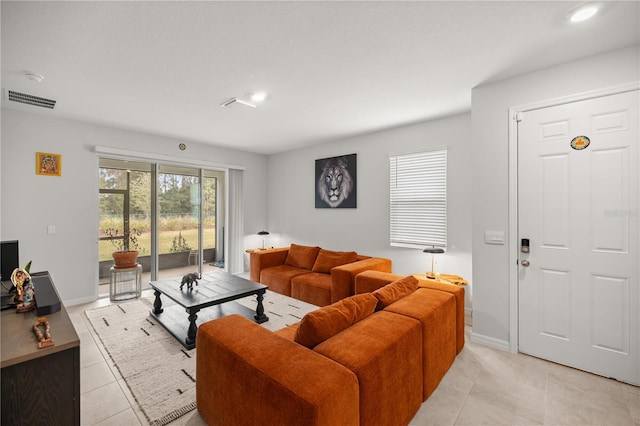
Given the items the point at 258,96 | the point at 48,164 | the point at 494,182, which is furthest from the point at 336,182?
the point at 48,164

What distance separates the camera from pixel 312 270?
458 centimetres

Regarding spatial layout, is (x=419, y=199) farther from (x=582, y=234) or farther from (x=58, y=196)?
(x=58, y=196)

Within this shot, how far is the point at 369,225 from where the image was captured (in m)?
4.58

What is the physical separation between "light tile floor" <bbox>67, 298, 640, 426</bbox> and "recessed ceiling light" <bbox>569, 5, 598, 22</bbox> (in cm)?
261

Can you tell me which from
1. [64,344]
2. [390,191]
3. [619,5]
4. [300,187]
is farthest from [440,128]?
[64,344]

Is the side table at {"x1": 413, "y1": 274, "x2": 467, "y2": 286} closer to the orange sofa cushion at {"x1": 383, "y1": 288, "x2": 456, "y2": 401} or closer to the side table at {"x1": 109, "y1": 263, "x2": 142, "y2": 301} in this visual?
the orange sofa cushion at {"x1": 383, "y1": 288, "x2": 456, "y2": 401}

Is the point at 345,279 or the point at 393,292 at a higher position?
the point at 393,292

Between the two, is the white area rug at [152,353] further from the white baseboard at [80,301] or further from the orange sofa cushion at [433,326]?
the orange sofa cushion at [433,326]

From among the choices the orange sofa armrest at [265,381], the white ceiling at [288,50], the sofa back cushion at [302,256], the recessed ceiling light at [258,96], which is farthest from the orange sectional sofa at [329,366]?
the sofa back cushion at [302,256]

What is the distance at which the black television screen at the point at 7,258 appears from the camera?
89.1 inches

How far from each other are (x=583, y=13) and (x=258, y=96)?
2.69m

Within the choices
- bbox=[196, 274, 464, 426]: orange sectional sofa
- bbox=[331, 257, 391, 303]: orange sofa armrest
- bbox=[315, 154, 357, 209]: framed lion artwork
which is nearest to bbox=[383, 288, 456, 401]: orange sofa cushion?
bbox=[196, 274, 464, 426]: orange sectional sofa

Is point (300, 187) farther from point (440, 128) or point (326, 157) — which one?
point (440, 128)

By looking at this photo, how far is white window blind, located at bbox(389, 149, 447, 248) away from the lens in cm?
381
